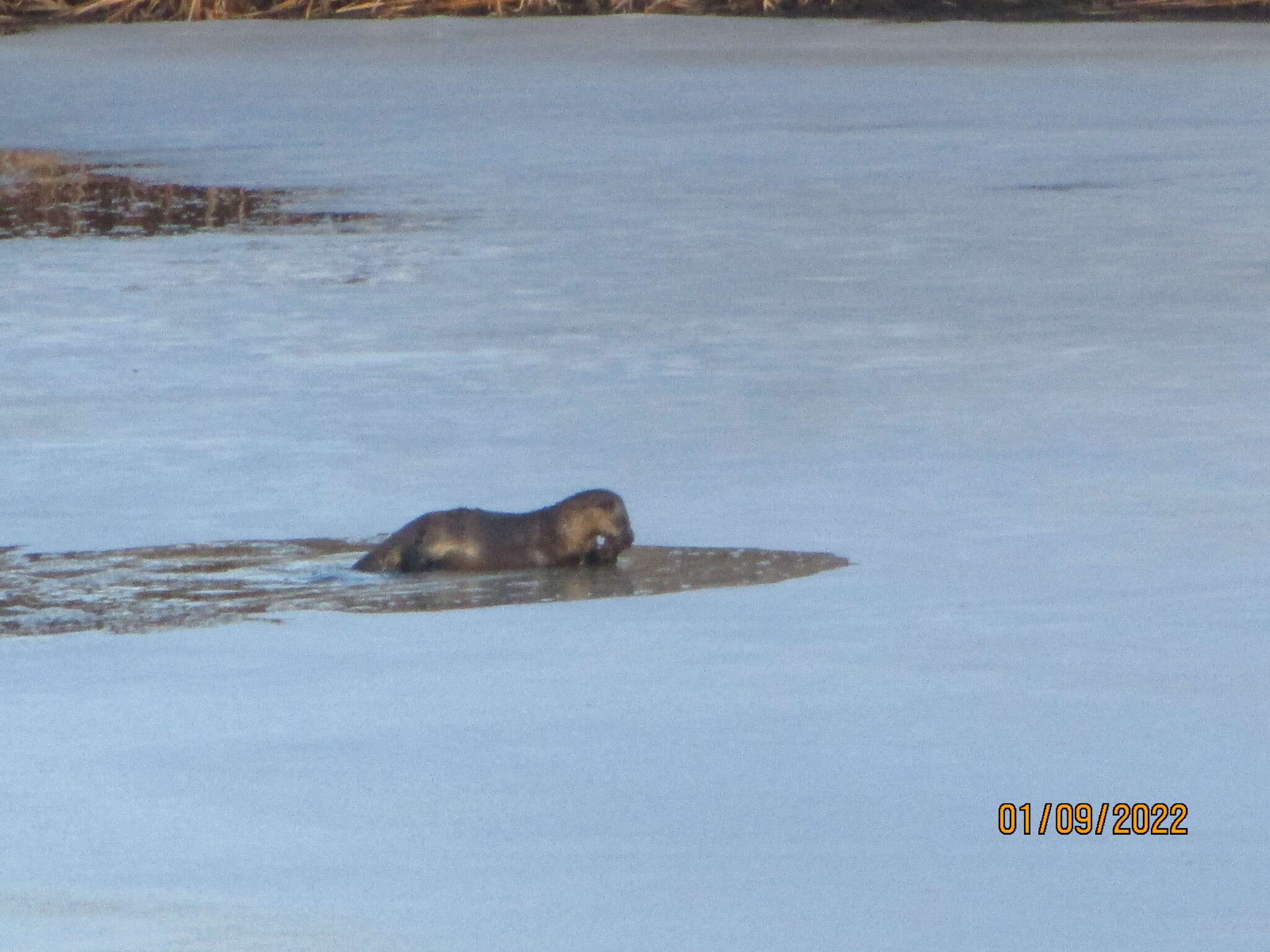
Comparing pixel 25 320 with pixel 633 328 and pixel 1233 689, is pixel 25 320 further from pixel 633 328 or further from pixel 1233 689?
pixel 1233 689

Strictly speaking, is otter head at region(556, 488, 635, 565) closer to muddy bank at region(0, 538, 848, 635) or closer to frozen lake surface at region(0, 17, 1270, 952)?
muddy bank at region(0, 538, 848, 635)

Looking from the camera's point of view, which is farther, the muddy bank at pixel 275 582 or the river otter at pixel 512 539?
the river otter at pixel 512 539

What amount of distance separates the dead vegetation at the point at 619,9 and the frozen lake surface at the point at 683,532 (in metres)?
7.50

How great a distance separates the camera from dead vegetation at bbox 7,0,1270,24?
2061cm

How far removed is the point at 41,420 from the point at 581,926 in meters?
4.17

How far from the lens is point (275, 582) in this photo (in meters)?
5.01

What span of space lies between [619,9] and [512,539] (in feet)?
59.1

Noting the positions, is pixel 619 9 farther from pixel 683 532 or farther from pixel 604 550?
pixel 604 550

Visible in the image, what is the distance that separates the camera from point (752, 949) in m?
2.88

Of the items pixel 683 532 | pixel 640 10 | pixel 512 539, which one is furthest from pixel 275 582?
pixel 640 10

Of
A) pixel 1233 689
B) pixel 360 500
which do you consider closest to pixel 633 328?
pixel 360 500

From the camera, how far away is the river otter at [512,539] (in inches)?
199

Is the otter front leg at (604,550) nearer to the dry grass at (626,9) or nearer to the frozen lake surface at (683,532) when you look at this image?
the frozen lake surface at (683,532)

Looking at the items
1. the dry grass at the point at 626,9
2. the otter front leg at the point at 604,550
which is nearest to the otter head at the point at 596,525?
the otter front leg at the point at 604,550
